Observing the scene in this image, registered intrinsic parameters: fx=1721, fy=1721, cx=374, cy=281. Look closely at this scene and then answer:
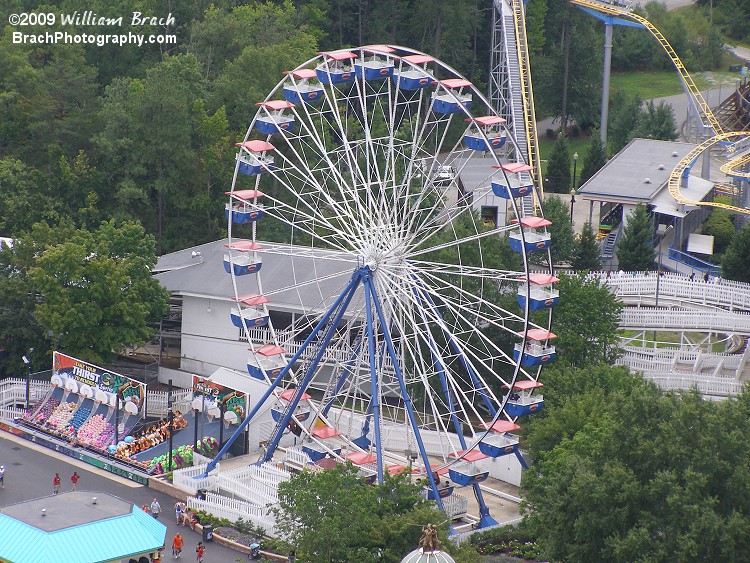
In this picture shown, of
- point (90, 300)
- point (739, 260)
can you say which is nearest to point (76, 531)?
point (90, 300)

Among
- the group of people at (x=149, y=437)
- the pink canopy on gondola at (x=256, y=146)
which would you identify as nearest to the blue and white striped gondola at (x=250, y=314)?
the pink canopy on gondola at (x=256, y=146)

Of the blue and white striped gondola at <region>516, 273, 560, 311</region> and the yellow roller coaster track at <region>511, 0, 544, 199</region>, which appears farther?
the yellow roller coaster track at <region>511, 0, 544, 199</region>

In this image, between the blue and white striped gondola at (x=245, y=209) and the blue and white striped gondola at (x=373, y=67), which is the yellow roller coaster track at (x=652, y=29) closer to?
the blue and white striped gondola at (x=373, y=67)

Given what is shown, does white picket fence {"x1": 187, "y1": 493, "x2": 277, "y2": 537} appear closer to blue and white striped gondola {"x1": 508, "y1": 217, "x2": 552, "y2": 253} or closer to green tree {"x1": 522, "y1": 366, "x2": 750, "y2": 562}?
green tree {"x1": 522, "y1": 366, "x2": 750, "y2": 562}

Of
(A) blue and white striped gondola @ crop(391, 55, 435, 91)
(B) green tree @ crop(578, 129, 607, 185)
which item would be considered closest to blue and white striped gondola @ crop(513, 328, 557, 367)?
(A) blue and white striped gondola @ crop(391, 55, 435, 91)

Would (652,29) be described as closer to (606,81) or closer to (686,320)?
(606,81)

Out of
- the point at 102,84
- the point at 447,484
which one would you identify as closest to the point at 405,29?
the point at 102,84
